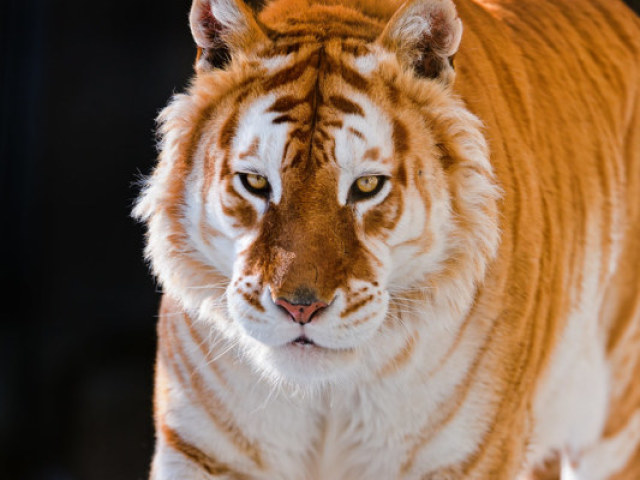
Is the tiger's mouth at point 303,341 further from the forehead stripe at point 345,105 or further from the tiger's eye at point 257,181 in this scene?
the forehead stripe at point 345,105

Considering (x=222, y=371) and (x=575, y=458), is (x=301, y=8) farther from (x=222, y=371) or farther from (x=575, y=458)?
(x=575, y=458)

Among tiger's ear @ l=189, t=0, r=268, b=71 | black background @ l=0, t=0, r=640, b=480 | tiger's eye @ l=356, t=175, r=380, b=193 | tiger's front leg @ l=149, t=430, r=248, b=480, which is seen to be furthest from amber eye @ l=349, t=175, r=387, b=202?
black background @ l=0, t=0, r=640, b=480

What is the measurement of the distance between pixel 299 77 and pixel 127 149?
7.03ft

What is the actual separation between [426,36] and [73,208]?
2.35 m

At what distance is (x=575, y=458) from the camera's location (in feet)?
8.85

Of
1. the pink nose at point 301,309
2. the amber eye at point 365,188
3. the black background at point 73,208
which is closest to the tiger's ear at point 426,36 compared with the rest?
the amber eye at point 365,188

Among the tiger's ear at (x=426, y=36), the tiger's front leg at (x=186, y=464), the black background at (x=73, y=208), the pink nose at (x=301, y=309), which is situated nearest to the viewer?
the pink nose at (x=301, y=309)

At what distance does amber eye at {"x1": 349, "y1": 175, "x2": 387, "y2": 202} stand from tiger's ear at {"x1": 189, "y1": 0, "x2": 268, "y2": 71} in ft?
1.10

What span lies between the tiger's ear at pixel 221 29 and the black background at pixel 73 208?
1.87m

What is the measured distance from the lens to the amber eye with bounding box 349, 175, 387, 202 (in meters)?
1.80

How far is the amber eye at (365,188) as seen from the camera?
1799mm

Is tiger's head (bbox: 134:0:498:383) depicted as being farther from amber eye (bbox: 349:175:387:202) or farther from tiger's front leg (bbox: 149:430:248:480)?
tiger's front leg (bbox: 149:430:248:480)

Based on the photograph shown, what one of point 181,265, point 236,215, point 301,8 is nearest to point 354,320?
point 236,215

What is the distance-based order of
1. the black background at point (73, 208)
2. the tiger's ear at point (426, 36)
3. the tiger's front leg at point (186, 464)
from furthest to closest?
the black background at point (73, 208)
the tiger's front leg at point (186, 464)
the tiger's ear at point (426, 36)
